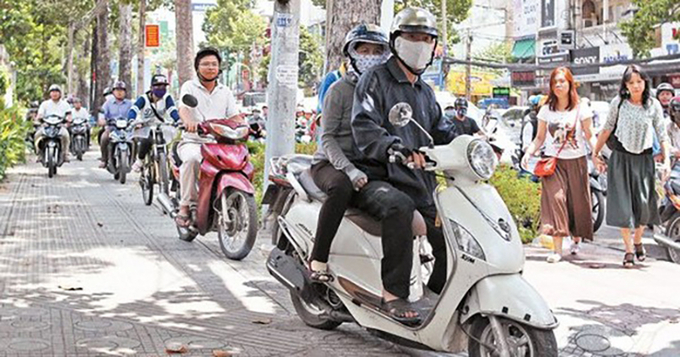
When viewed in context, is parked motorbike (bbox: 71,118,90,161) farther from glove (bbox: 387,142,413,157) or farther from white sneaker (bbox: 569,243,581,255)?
glove (bbox: 387,142,413,157)

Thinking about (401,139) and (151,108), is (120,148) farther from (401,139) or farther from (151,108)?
(401,139)

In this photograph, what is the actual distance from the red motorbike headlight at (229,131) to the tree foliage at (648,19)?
61.2 ft

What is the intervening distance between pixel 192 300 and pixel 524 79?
43.6 metres

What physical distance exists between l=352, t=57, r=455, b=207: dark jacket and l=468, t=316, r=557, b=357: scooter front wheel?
3.01ft

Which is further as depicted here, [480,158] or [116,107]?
[116,107]

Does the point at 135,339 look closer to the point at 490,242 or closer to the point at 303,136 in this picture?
the point at 490,242

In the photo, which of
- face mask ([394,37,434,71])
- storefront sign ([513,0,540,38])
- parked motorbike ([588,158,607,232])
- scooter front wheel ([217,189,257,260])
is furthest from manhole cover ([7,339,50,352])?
storefront sign ([513,0,540,38])

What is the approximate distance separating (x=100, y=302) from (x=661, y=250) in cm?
622

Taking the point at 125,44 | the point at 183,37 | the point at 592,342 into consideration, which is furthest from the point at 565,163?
the point at 125,44

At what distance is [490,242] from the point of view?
4754 millimetres

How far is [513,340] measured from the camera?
468 cm

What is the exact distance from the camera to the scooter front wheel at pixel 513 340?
4.54 metres

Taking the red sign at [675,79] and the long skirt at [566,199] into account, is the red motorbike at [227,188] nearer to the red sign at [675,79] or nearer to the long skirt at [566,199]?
the long skirt at [566,199]

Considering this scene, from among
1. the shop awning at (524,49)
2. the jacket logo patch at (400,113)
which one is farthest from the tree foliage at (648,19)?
the shop awning at (524,49)
